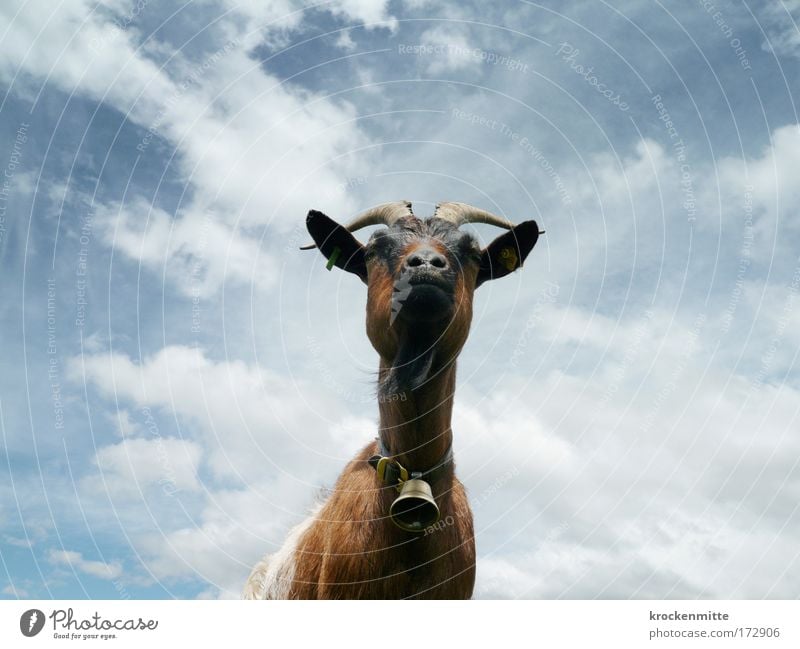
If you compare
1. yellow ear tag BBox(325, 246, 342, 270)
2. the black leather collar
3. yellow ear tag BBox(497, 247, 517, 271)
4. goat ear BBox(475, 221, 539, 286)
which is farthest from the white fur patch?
yellow ear tag BBox(497, 247, 517, 271)

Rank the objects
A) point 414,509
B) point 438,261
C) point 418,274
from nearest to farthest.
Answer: point 414,509 < point 418,274 < point 438,261

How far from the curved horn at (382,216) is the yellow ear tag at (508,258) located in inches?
54.1

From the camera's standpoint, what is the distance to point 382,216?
9.64 m

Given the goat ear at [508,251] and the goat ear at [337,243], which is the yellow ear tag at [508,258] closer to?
the goat ear at [508,251]

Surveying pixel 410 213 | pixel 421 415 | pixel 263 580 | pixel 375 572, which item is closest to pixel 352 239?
pixel 410 213

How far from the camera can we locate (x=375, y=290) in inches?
323

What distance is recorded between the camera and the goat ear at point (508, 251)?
353 inches

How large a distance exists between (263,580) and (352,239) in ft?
17.6

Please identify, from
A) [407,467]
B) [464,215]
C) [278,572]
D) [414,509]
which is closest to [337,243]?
[464,215]
